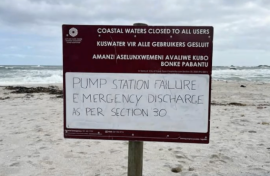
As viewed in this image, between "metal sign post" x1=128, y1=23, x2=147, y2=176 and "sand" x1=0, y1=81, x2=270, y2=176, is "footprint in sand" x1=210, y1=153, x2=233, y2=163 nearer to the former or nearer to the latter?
"sand" x1=0, y1=81, x2=270, y2=176

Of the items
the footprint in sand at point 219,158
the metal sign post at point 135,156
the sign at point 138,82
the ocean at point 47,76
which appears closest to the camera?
the sign at point 138,82

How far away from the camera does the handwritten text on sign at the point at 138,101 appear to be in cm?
265

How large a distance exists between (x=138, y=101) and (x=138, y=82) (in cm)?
20

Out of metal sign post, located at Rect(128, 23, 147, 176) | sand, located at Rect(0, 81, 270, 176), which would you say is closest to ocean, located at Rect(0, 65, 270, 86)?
sand, located at Rect(0, 81, 270, 176)

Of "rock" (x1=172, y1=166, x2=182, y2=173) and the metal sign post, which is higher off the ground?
the metal sign post

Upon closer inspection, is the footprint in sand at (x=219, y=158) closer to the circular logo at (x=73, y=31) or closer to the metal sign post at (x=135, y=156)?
the metal sign post at (x=135, y=156)

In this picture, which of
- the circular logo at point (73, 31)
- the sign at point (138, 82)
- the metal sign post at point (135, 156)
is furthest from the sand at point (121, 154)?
the circular logo at point (73, 31)

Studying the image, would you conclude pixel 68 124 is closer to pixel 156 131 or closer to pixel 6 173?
pixel 156 131

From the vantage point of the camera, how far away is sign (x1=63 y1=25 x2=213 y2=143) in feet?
8.44

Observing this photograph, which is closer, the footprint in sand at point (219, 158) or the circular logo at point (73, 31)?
the circular logo at point (73, 31)

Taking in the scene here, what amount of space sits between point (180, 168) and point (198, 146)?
1.21 metres

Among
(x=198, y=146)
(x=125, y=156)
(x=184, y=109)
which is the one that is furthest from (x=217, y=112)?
(x=184, y=109)

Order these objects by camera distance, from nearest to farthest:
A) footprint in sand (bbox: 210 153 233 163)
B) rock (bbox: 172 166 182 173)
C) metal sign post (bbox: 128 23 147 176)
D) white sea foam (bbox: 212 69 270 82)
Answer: metal sign post (bbox: 128 23 147 176) → rock (bbox: 172 166 182 173) → footprint in sand (bbox: 210 153 233 163) → white sea foam (bbox: 212 69 270 82)

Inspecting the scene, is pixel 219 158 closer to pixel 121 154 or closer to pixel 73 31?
pixel 121 154
